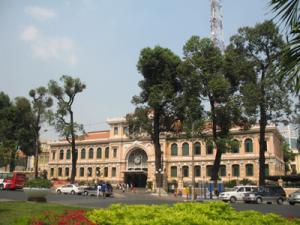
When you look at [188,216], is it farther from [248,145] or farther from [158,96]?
[248,145]

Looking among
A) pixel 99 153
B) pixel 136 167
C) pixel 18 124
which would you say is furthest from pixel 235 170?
pixel 18 124

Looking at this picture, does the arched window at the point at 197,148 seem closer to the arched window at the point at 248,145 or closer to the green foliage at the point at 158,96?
the arched window at the point at 248,145

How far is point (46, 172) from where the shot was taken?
252 feet

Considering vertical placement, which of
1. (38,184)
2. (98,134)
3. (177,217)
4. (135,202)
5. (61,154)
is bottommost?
(135,202)

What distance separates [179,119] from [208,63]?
23.4 feet

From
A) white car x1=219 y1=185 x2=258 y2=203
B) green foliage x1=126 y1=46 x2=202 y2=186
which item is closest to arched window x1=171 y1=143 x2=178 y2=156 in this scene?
green foliage x1=126 y1=46 x2=202 y2=186

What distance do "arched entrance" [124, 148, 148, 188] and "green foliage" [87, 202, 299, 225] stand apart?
185ft

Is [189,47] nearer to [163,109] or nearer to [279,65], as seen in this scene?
[163,109]

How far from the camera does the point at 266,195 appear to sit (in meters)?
32.4

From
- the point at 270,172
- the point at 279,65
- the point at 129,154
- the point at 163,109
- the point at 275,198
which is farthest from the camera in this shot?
the point at 129,154

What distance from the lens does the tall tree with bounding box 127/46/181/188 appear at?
38.4 m

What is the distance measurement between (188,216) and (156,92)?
3155 cm

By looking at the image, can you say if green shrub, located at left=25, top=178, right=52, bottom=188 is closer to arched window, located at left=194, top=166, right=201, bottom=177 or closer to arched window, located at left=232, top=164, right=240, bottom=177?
arched window, located at left=194, top=166, right=201, bottom=177

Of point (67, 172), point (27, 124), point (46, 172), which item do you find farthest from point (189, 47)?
point (46, 172)
